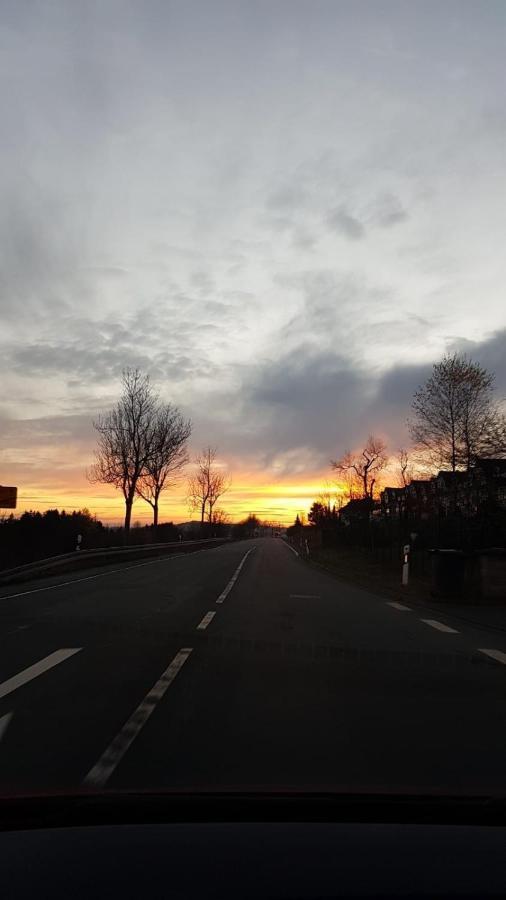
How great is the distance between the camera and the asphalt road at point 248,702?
457 cm

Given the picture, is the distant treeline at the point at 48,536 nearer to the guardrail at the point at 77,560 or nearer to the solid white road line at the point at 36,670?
the guardrail at the point at 77,560

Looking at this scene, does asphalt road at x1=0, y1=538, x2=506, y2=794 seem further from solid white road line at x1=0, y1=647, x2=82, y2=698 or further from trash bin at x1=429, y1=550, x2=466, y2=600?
trash bin at x1=429, y1=550, x2=466, y2=600

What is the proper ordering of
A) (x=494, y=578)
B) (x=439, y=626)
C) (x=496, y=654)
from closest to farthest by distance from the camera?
1. (x=496, y=654)
2. (x=439, y=626)
3. (x=494, y=578)

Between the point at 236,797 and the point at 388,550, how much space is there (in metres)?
31.2

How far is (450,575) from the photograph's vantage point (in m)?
16.8

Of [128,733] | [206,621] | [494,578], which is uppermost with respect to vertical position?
[494,578]

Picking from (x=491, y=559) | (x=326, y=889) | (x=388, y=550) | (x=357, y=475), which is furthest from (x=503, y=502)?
(x=357, y=475)

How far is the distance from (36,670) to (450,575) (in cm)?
1153

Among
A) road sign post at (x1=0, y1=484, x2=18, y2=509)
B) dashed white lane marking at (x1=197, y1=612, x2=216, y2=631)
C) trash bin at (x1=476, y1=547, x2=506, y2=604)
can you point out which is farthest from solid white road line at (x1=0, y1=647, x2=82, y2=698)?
road sign post at (x1=0, y1=484, x2=18, y2=509)

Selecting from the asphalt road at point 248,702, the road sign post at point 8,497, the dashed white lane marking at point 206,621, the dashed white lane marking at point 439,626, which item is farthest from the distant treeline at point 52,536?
the dashed white lane marking at point 439,626

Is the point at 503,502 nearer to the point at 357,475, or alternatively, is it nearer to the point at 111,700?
the point at 111,700

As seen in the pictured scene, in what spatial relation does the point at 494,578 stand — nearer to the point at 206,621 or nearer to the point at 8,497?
the point at 206,621

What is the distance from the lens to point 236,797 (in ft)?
11.0

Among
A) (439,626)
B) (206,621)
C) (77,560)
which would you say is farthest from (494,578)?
(77,560)
